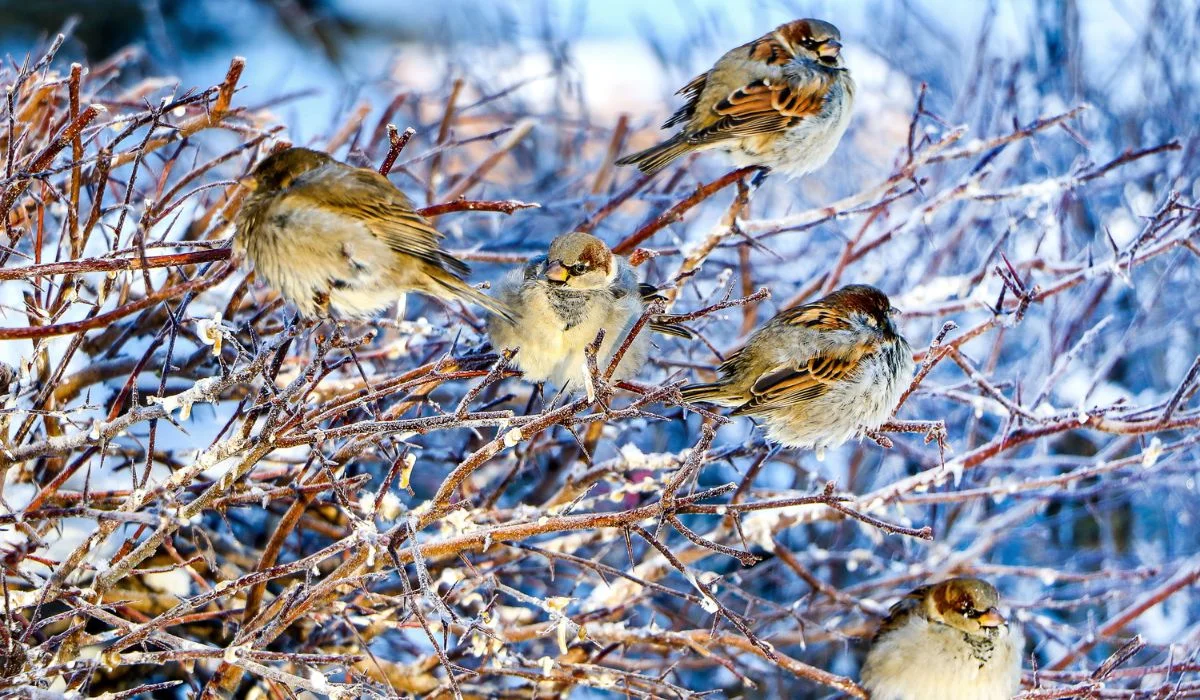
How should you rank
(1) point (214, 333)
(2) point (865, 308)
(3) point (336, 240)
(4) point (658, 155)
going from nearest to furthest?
(1) point (214, 333), (3) point (336, 240), (2) point (865, 308), (4) point (658, 155)

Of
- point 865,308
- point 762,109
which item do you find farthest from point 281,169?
point 762,109

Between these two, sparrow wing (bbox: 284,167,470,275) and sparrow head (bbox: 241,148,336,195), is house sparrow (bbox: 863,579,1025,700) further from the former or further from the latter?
sparrow head (bbox: 241,148,336,195)

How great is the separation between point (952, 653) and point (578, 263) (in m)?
1.89

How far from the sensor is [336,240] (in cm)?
287

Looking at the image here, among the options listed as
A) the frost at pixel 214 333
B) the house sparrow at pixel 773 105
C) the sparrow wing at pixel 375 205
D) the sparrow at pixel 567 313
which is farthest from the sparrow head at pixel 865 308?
the frost at pixel 214 333

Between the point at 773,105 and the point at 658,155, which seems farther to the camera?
the point at 773,105

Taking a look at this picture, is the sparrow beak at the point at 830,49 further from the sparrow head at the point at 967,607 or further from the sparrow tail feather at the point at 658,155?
the sparrow head at the point at 967,607

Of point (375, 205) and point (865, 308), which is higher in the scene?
point (375, 205)

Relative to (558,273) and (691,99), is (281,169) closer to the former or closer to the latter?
(558,273)

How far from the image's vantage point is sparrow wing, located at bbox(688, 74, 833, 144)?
14.6 ft

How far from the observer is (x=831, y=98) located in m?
4.62

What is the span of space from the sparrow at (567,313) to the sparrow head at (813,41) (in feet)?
5.59

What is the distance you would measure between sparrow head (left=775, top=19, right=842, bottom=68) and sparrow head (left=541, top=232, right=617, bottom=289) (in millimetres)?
1750

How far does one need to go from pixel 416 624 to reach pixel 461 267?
0.93 m
